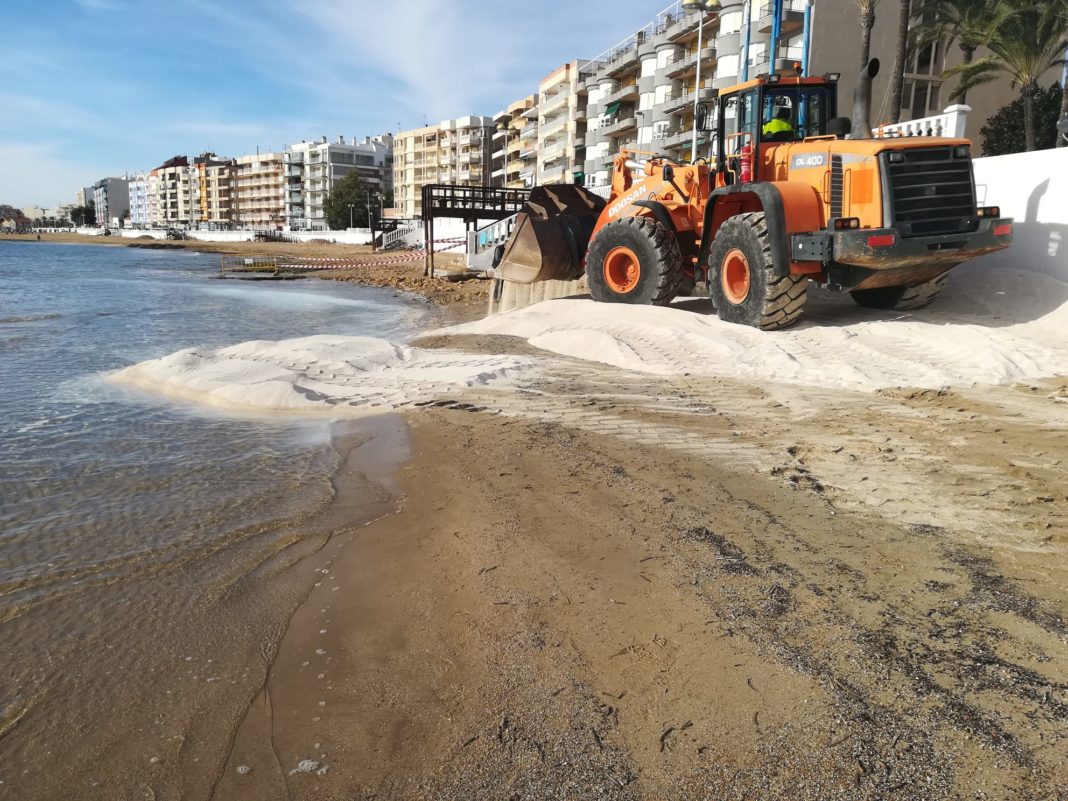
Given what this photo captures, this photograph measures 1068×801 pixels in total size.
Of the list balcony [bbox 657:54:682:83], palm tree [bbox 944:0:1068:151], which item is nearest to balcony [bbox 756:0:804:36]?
balcony [bbox 657:54:682:83]

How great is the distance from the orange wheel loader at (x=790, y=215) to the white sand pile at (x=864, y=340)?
21.6 inches

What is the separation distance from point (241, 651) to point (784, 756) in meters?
2.16

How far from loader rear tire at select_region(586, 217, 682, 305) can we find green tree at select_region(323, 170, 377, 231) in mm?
96207

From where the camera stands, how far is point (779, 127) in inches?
389

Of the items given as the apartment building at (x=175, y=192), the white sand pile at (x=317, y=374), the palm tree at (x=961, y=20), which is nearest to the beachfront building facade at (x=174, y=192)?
the apartment building at (x=175, y=192)

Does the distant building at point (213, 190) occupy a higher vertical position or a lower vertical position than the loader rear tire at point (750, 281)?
higher

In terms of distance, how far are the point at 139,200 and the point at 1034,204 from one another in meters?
215

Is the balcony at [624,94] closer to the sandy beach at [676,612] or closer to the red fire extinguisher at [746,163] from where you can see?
the red fire extinguisher at [746,163]

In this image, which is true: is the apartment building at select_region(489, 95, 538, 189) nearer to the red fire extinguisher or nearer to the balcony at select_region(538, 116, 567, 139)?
the balcony at select_region(538, 116, 567, 139)

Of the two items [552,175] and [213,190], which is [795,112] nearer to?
[552,175]

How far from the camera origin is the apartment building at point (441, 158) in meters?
98.9

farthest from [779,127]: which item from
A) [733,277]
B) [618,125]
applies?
[618,125]

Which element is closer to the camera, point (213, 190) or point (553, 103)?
point (553, 103)

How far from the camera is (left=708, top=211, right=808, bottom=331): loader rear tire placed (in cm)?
913
